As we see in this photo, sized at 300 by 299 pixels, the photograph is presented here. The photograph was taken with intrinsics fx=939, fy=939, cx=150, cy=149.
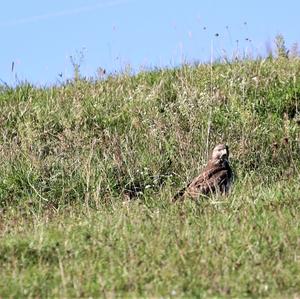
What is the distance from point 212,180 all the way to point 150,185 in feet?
4.25

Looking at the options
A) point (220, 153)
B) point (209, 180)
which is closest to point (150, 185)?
point (220, 153)

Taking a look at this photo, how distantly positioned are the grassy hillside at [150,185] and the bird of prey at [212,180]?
0.17 meters

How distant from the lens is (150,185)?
10797 millimetres

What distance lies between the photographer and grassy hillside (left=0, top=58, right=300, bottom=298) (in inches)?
238

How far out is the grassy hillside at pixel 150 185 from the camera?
238 inches

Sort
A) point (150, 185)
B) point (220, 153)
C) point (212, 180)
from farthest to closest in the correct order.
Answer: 1. point (150, 185)
2. point (220, 153)
3. point (212, 180)

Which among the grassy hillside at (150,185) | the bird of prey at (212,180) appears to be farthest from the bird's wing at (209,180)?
the grassy hillside at (150,185)

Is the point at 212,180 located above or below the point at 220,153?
below

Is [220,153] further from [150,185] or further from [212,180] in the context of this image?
[150,185]

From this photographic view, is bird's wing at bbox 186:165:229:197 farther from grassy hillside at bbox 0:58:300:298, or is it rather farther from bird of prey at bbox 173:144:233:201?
grassy hillside at bbox 0:58:300:298

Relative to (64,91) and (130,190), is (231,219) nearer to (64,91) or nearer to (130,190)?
(130,190)

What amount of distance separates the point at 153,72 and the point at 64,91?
1422 mm


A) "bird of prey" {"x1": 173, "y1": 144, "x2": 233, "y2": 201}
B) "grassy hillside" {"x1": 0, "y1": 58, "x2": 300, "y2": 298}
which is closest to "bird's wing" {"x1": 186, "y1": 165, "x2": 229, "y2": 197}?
"bird of prey" {"x1": 173, "y1": 144, "x2": 233, "y2": 201}

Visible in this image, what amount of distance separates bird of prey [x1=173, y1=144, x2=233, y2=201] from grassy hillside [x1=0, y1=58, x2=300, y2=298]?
0.55 ft
